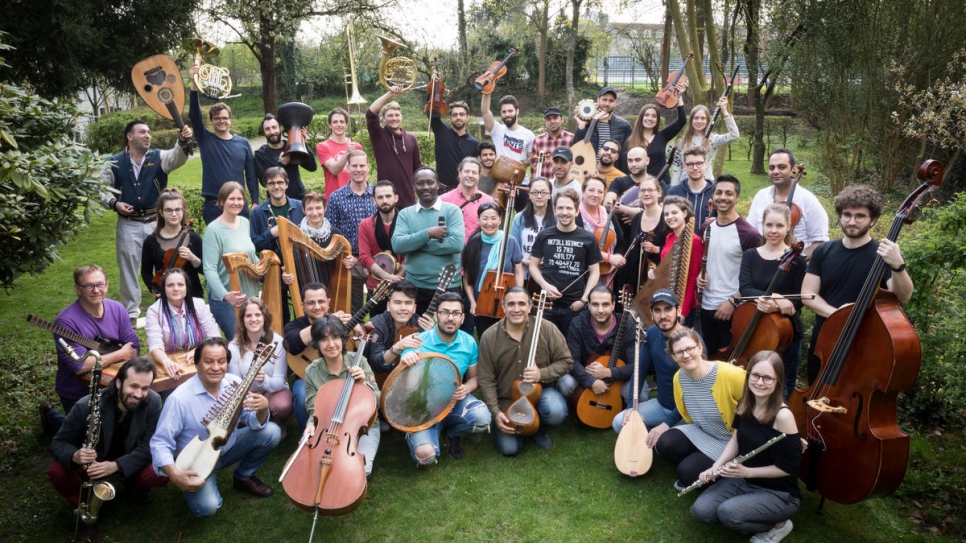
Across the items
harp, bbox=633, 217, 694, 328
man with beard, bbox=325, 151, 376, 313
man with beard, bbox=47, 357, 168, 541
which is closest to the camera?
man with beard, bbox=47, 357, 168, 541

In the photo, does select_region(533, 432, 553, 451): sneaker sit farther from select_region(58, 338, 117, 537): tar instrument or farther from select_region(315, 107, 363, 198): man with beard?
select_region(315, 107, 363, 198): man with beard

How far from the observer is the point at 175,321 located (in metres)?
5.48

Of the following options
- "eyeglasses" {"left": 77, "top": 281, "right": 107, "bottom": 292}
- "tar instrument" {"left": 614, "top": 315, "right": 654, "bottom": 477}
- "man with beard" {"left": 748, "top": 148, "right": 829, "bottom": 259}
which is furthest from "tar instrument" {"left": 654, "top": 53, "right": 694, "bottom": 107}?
"eyeglasses" {"left": 77, "top": 281, "right": 107, "bottom": 292}

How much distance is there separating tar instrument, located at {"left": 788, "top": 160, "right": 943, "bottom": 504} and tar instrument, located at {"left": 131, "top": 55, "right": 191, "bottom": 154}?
5999 millimetres

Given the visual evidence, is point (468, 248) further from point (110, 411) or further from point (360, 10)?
point (360, 10)

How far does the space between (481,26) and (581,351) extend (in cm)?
3092

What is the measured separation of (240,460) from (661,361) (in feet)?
10.6

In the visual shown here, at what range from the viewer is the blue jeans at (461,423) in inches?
210

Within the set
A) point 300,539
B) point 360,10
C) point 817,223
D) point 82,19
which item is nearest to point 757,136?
point 360,10

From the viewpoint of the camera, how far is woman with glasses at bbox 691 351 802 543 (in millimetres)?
4188

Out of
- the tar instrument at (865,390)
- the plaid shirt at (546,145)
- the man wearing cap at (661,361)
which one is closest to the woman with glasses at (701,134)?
the plaid shirt at (546,145)

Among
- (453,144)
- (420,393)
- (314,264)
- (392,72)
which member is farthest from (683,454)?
(392,72)

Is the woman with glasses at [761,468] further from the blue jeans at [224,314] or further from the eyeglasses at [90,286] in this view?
the eyeglasses at [90,286]

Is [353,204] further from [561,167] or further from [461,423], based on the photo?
[461,423]
